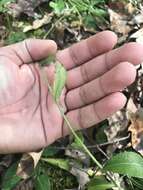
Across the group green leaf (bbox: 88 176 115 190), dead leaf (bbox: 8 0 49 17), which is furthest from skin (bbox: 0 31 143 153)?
dead leaf (bbox: 8 0 49 17)

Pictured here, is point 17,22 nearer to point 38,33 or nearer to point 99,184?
point 38,33

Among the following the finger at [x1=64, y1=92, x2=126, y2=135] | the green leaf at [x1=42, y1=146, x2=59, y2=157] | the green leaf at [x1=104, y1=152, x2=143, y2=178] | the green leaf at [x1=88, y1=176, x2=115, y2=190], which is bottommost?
the green leaf at [x1=88, y1=176, x2=115, y2=190]

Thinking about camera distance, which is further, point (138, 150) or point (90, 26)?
point (90, 26)

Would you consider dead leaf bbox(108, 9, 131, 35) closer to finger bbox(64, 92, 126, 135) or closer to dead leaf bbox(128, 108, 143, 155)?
dead leaf bbox(128, 108, 143, 155)

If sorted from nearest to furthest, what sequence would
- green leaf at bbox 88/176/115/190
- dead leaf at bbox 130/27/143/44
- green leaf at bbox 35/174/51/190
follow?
green leaf at bbox 88/176/115/190 → green leaf at bbox 35/174/51/190 → dead leaf at bbox 130/27/143/44

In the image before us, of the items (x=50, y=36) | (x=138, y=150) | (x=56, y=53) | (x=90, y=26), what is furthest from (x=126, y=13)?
(x=138, y=150)

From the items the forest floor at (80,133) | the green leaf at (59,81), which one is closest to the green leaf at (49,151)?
the forest floor at (80,133)

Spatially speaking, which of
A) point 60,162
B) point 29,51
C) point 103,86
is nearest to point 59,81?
point 103,86

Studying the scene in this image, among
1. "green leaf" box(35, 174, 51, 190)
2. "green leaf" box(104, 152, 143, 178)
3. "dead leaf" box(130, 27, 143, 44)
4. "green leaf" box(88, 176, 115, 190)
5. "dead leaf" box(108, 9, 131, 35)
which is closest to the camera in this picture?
"green leaf" box(104, 152, 143, 178)
